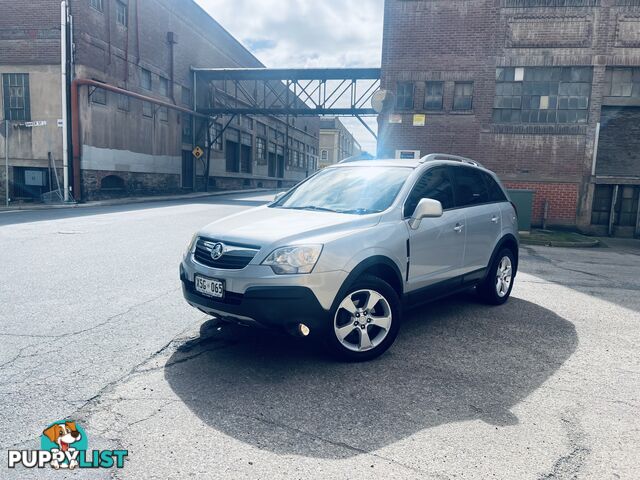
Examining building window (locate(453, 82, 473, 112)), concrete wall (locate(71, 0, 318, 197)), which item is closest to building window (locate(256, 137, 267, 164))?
concrete wall (locate(71, 0, 318, 197))

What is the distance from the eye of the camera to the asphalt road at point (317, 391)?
2.61m

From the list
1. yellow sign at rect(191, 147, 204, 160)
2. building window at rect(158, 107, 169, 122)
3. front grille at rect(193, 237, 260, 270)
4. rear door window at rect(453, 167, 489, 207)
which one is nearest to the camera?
front grille at rect(193, 237, 260, 270)

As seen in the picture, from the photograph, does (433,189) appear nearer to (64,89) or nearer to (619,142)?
(619,142)

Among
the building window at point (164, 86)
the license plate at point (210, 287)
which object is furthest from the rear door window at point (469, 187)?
the building window at point (164, 86)

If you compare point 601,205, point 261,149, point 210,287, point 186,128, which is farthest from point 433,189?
point 261,149

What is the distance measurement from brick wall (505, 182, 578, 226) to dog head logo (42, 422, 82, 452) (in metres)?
16.1

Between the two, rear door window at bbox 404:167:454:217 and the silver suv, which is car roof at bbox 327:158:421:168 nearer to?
the silver suv

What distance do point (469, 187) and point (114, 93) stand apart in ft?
71.2

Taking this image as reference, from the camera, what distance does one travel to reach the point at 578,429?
299cm

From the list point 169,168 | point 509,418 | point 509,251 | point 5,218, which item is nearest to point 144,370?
point 509,418

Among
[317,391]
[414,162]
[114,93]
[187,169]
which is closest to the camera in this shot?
[317,391]

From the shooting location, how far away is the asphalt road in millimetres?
2609

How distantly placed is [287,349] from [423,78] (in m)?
14.9

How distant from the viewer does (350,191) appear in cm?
476
